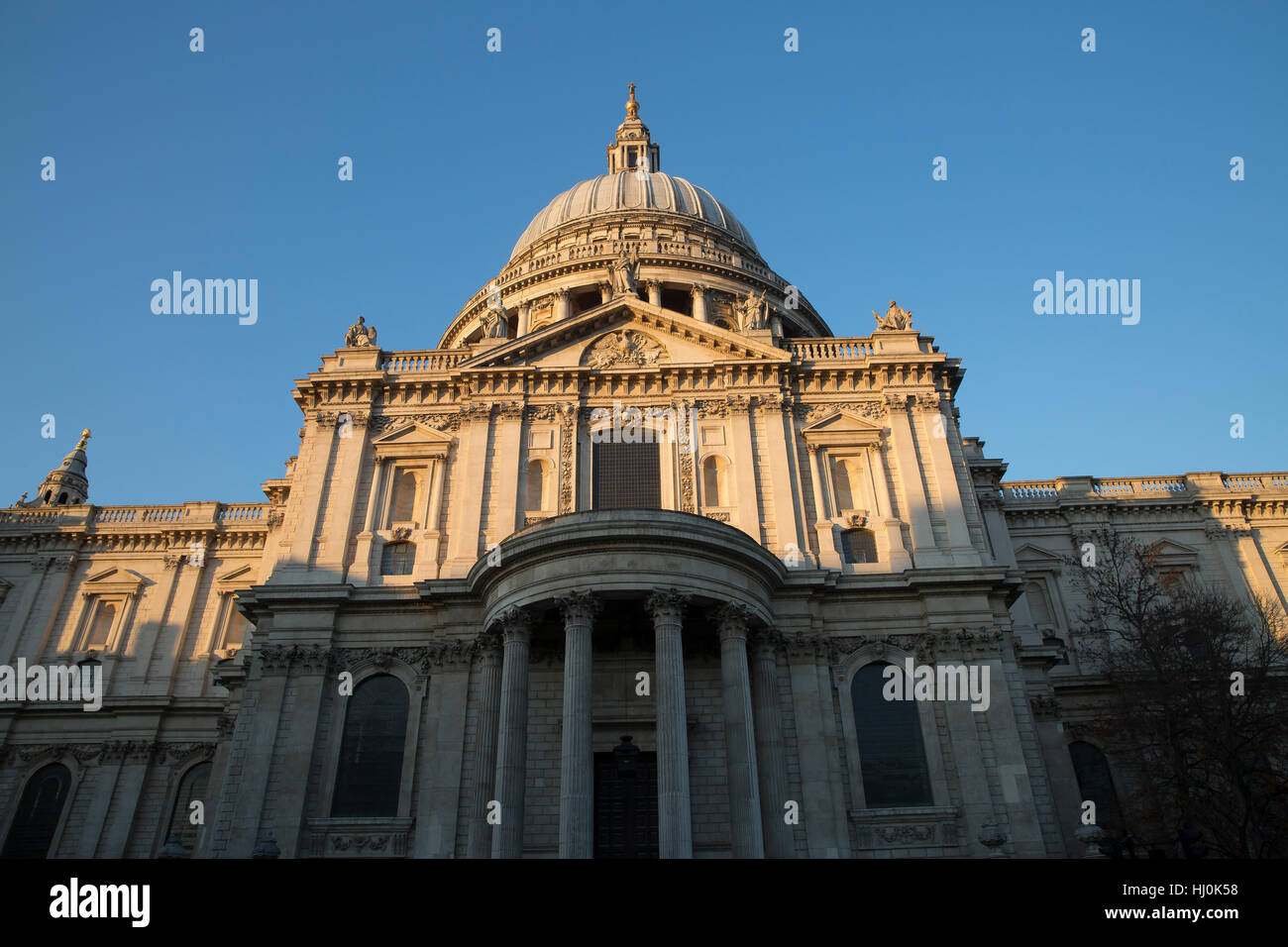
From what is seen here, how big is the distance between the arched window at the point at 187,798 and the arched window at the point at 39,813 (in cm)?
448

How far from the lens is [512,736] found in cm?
2405

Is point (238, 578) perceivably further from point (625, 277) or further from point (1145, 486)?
point (1145, 486)

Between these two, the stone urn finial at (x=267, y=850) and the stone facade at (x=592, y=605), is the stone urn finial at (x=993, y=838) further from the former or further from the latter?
the stone urn finial at (x=267, y=850)

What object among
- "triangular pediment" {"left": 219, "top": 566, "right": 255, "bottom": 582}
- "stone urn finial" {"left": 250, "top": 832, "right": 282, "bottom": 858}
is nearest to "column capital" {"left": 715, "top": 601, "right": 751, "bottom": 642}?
"stone urn finial" {"left": 250, "top": 832, "right": 282, "bottom": 858}

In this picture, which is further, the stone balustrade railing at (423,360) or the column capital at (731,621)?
the stone balustrade railing at (423,360)

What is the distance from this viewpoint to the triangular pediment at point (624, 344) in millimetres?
33750

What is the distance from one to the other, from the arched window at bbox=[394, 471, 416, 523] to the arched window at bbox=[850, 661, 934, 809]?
53.6 feet

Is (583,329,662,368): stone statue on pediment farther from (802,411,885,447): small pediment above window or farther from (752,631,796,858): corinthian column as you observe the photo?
(752,631,796,858): corinthian column

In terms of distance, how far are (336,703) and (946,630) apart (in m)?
19.2

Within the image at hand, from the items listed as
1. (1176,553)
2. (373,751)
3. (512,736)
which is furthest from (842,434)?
(1176,553)

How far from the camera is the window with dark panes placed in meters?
31.7

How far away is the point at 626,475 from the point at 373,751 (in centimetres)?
1234

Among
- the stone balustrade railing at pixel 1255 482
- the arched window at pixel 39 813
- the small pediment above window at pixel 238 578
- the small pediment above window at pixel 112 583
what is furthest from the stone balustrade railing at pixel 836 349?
the arched window at pixel 39 813
